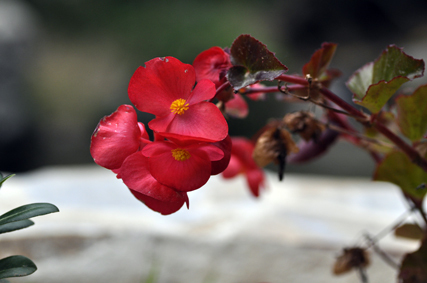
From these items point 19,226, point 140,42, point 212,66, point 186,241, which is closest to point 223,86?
point 212,66

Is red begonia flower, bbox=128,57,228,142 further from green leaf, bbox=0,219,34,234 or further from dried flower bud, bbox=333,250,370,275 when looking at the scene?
dried flower bud, bbox=333,250,370,275

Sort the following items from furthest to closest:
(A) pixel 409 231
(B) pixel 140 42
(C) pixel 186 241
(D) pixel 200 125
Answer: (B) pixel 140 42 < (C) pixel 186 241 < (A) pixel 409 231 < (D) pixel 200 125

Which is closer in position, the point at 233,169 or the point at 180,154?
the point at 180,154

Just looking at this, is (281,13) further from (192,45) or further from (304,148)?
(304,148)

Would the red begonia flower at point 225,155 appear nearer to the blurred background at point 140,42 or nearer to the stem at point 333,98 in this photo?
the stem at point 333,98

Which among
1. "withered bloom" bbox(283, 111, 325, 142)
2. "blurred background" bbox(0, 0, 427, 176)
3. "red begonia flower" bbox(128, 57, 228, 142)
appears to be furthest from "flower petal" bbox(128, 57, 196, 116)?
"blurred background" bbox(0, 0, 427, 176)

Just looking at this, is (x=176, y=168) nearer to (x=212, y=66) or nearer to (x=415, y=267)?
(x=212, y=66)

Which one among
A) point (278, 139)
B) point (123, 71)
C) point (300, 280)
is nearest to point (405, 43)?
point (123, 71)
